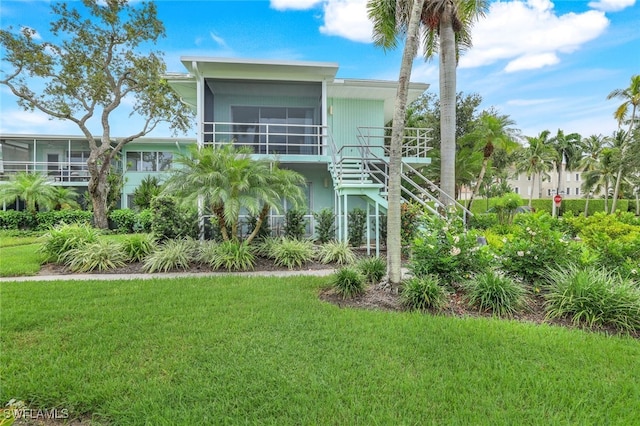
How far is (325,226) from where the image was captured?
10.5 m

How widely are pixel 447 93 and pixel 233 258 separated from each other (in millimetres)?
8173

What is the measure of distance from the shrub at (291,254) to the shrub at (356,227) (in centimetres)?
230

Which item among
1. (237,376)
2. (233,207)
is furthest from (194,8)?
(237,376)

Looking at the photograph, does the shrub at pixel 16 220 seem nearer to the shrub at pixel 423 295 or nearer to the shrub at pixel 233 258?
the shrub at pixel 233 258

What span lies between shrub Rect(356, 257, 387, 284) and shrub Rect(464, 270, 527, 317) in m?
1.61

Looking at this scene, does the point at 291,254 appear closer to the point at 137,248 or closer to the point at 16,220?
the point at 137,248

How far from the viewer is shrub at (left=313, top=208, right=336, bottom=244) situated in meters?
10.5

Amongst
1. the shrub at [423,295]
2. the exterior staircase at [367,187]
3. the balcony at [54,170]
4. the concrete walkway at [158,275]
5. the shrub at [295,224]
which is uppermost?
the balcony at [54,170]

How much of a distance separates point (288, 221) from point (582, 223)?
8.57 m

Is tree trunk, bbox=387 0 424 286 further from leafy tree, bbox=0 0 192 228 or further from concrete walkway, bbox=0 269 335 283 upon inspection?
leafy tree, bbox=0 0 192 228

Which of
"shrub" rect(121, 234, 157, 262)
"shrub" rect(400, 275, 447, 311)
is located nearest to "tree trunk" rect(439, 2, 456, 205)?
"shrub" rect(400, 275, 447, 311)

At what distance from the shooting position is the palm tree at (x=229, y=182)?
7.63m

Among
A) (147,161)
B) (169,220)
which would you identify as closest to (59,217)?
(147,161)

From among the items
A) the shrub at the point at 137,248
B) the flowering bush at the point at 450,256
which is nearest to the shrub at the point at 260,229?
the shrub at the point at 137,248
